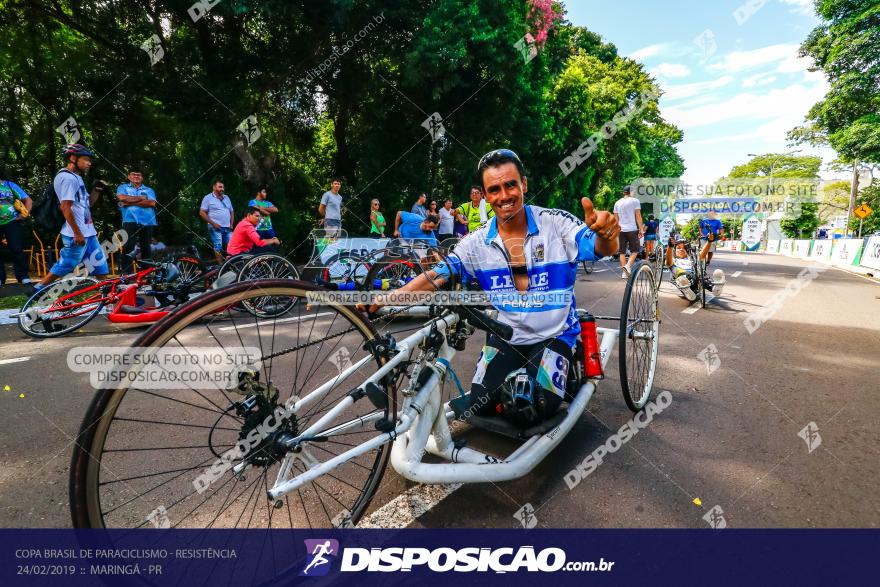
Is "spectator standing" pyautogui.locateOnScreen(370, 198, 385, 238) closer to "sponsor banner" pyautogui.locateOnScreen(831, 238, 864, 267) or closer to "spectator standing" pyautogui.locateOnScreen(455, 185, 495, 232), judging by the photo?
"spectator standing" pyautogui.locateOnScreen(455, 185, 495, 232)

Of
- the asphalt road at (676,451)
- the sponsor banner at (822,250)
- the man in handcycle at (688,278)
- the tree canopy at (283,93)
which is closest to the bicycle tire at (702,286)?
the man in handcycle at (688,278)

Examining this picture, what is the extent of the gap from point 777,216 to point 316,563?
235ft

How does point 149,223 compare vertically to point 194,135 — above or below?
below

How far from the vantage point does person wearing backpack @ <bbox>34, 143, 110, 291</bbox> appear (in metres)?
5.37

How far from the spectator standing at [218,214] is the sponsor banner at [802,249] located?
98.2 ft

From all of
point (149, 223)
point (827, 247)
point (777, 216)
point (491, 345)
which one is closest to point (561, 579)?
point (491, 345)

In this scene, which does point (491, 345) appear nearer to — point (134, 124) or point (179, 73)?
point (179, 73)

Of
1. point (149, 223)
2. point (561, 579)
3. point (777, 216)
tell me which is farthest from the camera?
point (777, 216)

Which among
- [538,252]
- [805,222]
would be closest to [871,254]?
[538,252]

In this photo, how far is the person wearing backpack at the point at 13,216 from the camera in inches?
285

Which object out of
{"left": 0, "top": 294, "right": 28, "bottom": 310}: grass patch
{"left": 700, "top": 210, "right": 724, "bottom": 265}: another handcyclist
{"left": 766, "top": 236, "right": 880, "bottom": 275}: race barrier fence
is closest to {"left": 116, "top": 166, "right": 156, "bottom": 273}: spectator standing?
Answer: {"left": 0, "top": 294, "right": 28, "bottom": 310}: grass patch

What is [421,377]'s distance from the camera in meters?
1.88

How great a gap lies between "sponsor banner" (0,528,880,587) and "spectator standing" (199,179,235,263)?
7.33 meters

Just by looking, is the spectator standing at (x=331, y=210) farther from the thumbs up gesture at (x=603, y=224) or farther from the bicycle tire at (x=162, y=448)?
the thumbs up gesture at (x=603, y=224)
